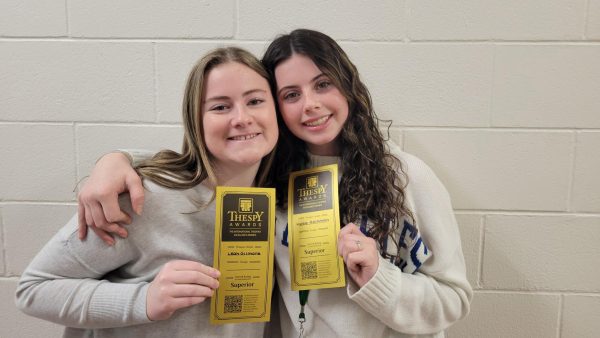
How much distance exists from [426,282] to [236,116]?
592 mm

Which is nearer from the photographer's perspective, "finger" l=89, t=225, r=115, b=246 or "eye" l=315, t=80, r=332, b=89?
"finger" l=89, t=225, r=115, b=246

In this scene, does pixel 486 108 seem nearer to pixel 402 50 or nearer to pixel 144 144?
pixel 402 50

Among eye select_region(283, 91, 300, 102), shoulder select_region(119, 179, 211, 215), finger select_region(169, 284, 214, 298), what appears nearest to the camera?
finger select_region(169, 284, 214, 298)

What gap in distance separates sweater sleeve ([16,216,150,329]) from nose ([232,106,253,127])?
356mm

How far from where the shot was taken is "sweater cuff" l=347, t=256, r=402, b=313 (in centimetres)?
96

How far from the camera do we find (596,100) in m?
1.35

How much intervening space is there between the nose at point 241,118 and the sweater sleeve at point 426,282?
43cm

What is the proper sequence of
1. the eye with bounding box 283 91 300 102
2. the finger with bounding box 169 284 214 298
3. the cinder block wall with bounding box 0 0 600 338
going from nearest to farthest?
1. the finger with bounding box 169 284 214 298
2. the eye with bounding box 283 91 300 102
3. the cinder block wall with bounding box 0 0 600 338

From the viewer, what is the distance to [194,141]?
1.06 metres

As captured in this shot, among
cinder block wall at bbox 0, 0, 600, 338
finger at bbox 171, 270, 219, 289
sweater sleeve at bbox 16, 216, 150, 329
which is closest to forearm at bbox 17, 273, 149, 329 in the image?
sweater sleeve at bbox 16, 216, 150, 329

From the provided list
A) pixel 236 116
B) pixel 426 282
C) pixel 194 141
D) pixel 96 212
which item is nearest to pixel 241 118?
pixel 236 116

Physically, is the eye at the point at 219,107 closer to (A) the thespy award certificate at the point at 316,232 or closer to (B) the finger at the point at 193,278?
(A) the thespy award certificate at the point at 316,232

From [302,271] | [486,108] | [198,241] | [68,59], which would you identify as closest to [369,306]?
[302,271]

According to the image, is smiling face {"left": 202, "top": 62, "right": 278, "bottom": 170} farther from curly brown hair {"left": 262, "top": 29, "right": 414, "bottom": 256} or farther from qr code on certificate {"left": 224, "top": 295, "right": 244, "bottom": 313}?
qr code on certificate {"left": 224, "top": 295, "right": 244, "bottom": 313}
